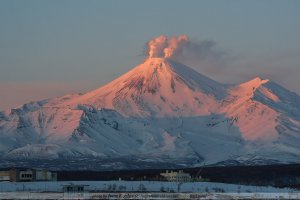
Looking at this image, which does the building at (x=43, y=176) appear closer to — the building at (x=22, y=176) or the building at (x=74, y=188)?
the building at (x=22, y=176)

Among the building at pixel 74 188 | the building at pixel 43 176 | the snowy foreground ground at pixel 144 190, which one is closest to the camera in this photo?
the snowy foreground ground at pixel 144 190

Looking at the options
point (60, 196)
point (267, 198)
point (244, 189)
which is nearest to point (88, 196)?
point (60, 196)

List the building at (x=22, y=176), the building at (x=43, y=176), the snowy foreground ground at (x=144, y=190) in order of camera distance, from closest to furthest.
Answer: the snowy foreground ground at (x=144, y=190)
the building at (x=22, y=176)
the building at (x=43, y=176)

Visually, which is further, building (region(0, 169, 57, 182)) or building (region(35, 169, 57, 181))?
building (region(35, 169, 57, 181))

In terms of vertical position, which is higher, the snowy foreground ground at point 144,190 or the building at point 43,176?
the building at point 43,176

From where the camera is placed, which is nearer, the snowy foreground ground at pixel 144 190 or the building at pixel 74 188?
the snowy foreground ground at pixel 144 190

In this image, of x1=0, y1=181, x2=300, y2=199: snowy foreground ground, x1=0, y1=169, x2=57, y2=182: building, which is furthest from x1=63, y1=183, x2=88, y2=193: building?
x1=0, y1=169, x2=57, y2=182: building

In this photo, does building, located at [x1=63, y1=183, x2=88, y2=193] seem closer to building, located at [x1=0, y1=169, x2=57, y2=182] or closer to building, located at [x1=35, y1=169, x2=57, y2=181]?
building, located at [x1=0, y1=169, x2=57, y2=182]

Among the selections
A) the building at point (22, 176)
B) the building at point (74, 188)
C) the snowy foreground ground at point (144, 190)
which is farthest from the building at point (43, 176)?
the building at point (74, 188)

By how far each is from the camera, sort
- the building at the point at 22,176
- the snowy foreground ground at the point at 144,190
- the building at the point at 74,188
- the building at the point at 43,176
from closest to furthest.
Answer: the snowy foreground ground at the point at 144,190
the building at the point at 74,188
the building at the point at 22,176
the building at the point at 43,176

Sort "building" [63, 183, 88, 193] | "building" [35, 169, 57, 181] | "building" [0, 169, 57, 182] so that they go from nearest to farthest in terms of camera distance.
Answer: "building" [63, 183, 88, 193] < "building" [0, 169, 57, 182] < "building" [35, 169, 57, 181]

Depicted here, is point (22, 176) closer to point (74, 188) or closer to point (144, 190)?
point (74, 188)

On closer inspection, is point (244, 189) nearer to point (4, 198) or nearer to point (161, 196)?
point (161, 196)
